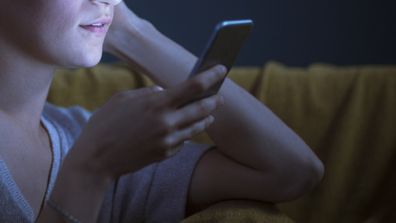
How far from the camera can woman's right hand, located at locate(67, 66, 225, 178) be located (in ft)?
2.19

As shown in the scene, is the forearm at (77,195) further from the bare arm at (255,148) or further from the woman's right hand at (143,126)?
the bare arm at (255,148)

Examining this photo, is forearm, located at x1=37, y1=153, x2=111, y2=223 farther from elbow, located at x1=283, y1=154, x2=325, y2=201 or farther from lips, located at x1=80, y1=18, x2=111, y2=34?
elbow, located at x1=283, y1=154, x2=325, y2=201

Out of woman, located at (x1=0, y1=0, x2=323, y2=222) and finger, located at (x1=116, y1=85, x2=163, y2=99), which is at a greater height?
finger, located at (x1=116, y1=85, x2=163, y2=99)

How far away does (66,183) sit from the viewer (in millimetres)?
718

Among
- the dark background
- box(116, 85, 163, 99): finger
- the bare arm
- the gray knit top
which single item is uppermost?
box(116, 85, 163, 99): finger

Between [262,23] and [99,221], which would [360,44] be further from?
[99,221]

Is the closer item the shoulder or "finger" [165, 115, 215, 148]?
"finger" [165, 115, 215, 148]

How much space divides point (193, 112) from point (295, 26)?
3.47 ft

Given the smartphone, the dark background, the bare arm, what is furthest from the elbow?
the dark background

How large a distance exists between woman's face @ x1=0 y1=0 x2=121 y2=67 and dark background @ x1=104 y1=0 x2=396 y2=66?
87 centimetres

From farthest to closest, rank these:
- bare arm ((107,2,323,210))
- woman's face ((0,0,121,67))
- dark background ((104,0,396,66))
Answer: dark background ((104,0,396,66)) < bare arm ((107,2,323,210)) < woman's face ((0,0,121,67))

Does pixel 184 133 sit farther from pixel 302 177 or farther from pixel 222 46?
pixel 302 177

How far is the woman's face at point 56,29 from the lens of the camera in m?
0.82

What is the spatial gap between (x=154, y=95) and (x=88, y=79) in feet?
2.47
